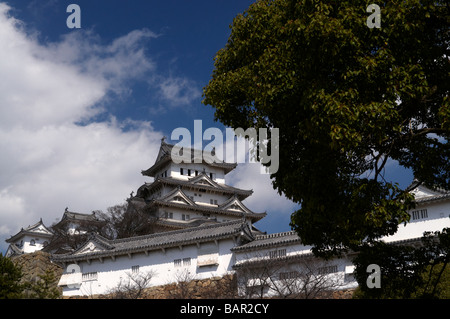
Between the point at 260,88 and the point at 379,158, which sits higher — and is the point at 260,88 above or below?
above

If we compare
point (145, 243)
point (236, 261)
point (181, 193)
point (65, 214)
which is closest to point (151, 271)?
point (145, 243)

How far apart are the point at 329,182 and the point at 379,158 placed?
1468 millimetres

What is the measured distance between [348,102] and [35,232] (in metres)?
67.6

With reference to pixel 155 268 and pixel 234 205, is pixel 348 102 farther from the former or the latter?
pixel 234 205

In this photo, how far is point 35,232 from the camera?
6925 cm

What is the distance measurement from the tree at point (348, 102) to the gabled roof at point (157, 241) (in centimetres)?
1895

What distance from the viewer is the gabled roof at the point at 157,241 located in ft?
97.0

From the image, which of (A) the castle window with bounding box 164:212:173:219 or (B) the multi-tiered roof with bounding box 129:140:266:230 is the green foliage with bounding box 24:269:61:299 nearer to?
(B) the multi-tiered roof with bounding box 129:140:266:230

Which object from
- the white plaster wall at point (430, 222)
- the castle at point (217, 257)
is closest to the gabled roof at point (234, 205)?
the castle at point (217, 257)

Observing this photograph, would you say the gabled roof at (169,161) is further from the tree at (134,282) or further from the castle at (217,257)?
the tree at (134,282)

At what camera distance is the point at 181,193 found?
5038cm

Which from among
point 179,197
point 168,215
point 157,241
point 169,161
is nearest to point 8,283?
point 157,241

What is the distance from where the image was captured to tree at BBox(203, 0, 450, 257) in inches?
348
